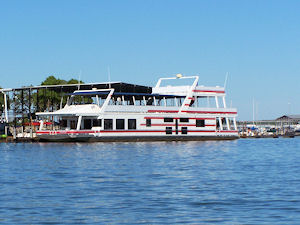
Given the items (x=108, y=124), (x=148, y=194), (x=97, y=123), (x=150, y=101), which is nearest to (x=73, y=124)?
(x=97, y=123)

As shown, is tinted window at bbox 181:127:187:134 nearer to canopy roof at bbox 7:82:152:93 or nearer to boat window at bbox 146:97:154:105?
boat window at bbox 146:97:154:105

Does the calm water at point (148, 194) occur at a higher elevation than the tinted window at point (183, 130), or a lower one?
lower

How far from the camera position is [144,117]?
77.6 meters

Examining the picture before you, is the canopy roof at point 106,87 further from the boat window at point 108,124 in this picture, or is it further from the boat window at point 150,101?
the boat window at point 108,124

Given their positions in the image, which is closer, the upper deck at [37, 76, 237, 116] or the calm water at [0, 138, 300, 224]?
the calm water at [0, 138, 300, 224]

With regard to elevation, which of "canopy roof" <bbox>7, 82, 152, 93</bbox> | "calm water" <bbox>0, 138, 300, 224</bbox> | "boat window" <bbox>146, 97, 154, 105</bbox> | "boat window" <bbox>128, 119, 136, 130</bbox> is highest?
"canopy roof" <bbox>7, 82, 152, 93</bbox>

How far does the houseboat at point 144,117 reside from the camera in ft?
242

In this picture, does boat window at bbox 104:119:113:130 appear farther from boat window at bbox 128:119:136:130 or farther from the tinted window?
the tinted window

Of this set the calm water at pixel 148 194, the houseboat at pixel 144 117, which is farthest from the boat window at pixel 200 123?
the calm water at pixel 148 194

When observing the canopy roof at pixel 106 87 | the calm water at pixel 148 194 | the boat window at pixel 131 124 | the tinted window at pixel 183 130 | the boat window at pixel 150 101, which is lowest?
the calm water at pixel 148 194

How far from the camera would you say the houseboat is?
73.9m

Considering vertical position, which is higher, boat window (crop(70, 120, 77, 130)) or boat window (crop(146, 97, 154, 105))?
boat window (crop(146, 97, 154, 105))

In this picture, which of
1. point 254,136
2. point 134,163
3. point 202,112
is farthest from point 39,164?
point 254,136

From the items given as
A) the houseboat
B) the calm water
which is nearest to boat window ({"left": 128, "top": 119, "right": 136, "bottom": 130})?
the houseboat
